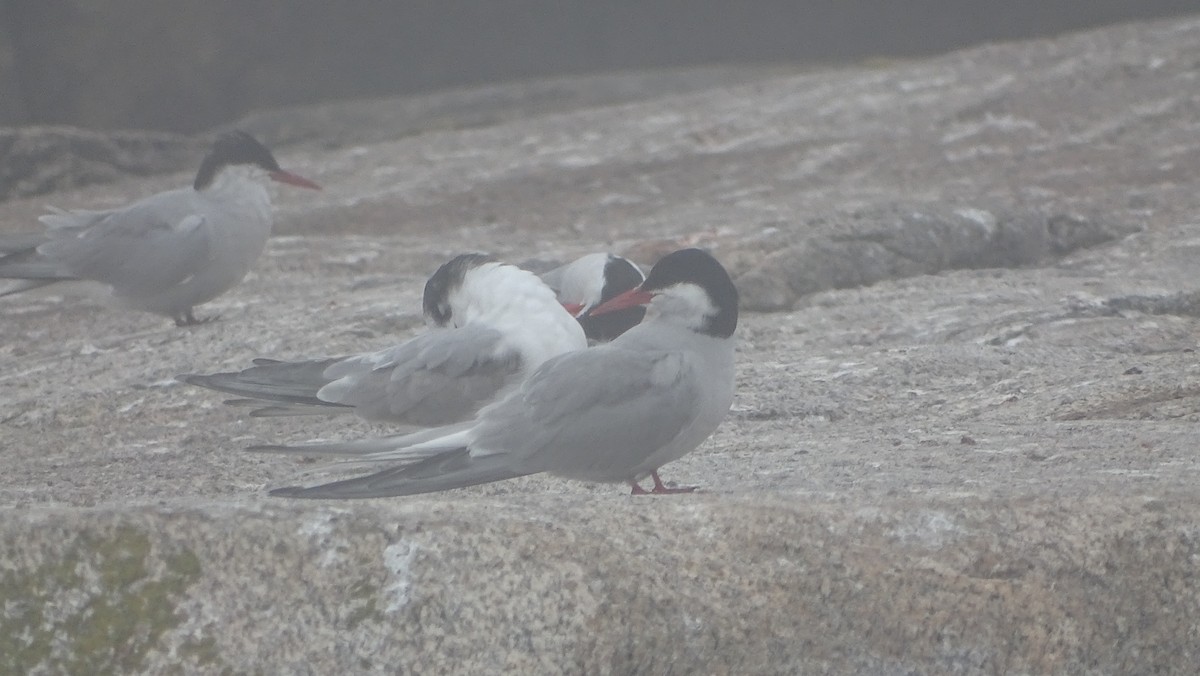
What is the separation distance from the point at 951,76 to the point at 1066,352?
4741 mm

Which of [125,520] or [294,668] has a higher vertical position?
[125,520]

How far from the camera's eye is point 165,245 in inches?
215

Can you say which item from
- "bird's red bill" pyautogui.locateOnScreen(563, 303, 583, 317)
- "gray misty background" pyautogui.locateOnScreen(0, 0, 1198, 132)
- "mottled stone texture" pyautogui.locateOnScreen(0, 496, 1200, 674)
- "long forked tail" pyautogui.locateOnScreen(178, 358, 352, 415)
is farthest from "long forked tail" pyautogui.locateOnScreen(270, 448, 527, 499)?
"gray misty background" pyautogui.locateOnScreen(0, 0, 1198, 132)

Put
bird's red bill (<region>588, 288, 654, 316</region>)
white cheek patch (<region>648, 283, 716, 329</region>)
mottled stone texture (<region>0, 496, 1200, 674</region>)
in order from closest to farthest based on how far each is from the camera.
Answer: mottled stone texture (<region>0, 496, 1200, 674</region>), white cheek patch (<region>648, 283, 716, 329</region>), bird's red bill (<region>588, 288, 654, 316</region>)

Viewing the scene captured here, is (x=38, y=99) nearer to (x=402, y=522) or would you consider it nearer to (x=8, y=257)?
(x=8, y=257)

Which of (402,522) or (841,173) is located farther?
(841,173)

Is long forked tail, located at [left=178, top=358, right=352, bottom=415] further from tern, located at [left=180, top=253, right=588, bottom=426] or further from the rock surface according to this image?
the rock surface

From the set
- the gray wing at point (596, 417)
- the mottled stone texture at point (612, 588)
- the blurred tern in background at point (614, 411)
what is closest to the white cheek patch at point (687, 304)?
the blurred tern in background at point (614, 411)

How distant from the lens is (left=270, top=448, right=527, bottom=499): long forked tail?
108 inches

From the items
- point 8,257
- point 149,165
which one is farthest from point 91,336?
point 149,165

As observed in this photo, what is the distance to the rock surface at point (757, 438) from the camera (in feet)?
8.20

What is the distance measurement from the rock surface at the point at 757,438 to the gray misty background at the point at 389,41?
86.6 inches

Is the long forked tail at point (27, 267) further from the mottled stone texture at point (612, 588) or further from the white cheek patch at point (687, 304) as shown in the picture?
the mottled stone texture at point (612, 588)

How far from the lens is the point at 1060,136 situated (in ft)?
25.3
